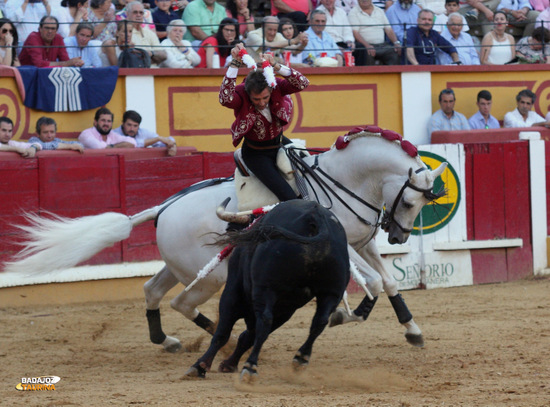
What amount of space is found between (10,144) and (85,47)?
1647mm

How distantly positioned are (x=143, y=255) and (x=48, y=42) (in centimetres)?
259

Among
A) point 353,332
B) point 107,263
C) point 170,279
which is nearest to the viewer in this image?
point 170,279

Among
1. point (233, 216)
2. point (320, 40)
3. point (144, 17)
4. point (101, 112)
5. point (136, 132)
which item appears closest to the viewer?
point (233, 216)

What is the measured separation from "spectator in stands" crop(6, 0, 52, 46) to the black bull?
5.86 meters

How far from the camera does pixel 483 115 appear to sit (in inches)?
423

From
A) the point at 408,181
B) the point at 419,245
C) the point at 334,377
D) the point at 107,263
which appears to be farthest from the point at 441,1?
the point at 334,377

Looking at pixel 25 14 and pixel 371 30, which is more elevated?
pixel 25 14

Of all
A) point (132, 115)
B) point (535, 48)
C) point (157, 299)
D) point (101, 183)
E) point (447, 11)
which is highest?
point (447, 11)

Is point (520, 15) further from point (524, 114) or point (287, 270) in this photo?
point (287, 270)

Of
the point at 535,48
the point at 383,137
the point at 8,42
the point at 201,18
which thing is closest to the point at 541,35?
the point at 535,48

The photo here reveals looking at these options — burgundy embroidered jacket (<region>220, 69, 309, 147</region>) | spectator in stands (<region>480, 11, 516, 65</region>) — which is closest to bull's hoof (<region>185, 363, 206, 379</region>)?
burgundy embroidered jacket (<region>220, 69, 309, 147</region>)

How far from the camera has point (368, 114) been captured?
35.1 ft

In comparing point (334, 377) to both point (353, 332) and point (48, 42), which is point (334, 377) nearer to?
point (353, 332)

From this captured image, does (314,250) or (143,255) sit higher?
(314,250)
